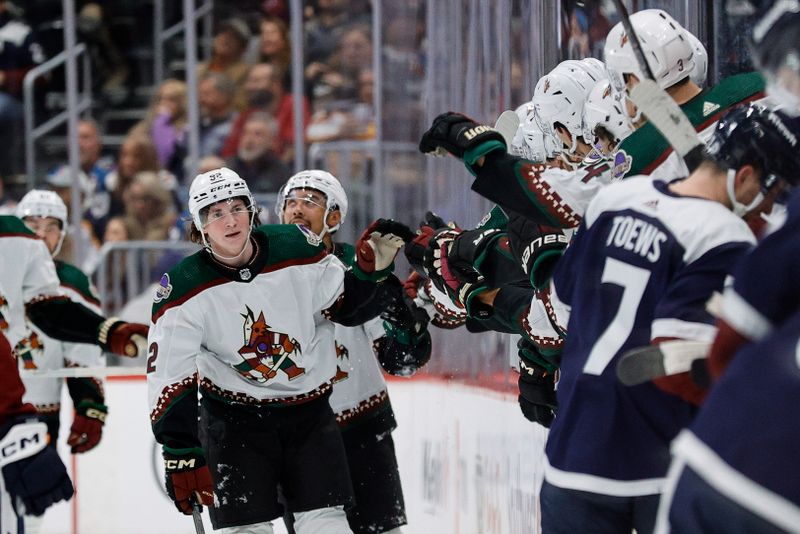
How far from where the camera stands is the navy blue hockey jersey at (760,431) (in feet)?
4.92

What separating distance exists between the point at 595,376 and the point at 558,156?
1.45 metres

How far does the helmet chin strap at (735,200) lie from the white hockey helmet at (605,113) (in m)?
0.89

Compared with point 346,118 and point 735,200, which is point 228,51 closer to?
point 346,118

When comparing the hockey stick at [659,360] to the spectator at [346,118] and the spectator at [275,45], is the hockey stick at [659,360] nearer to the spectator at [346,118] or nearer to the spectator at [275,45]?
the spectator at [346,118]

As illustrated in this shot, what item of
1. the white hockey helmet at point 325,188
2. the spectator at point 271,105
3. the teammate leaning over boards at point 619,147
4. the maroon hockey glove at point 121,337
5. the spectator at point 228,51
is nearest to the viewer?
the teammate leaning over boards at point 619,147

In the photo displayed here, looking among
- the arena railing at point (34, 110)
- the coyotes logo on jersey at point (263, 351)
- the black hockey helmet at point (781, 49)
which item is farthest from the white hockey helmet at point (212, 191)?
the arena railing at point (34, 110)

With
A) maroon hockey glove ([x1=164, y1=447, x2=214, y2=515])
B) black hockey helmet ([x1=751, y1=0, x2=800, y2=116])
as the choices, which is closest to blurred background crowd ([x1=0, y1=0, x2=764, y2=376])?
maroon hockey glove ([x1=164, y1=447, x2=214, y2=515])

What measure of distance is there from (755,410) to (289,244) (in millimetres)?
2088

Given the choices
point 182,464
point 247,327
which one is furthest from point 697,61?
point 182,464

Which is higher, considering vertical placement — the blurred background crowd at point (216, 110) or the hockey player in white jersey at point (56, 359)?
the blurred background crowd at point (216, 110)

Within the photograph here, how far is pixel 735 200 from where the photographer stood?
6.73 feet

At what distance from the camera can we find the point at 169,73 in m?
8.47

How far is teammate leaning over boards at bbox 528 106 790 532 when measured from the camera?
1.99m

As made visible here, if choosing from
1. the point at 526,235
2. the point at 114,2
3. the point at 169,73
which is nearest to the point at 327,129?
the point at 169,73
